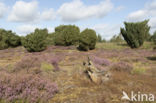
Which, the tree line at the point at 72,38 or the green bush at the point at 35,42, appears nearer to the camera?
the green bush at the point at 35,42

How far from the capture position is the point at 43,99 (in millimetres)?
3207

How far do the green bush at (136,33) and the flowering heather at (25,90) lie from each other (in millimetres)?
28814

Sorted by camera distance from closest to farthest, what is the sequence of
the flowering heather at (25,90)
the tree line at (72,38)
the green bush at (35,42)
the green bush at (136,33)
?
the flowering heather at (25,90) → the green bush at (35,42) → the tree line at (72,38) → the green bush at (136,33)

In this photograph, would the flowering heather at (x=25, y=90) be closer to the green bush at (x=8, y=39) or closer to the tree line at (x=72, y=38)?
the tree line at (x=72, y=38)

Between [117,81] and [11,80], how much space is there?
4.20 m

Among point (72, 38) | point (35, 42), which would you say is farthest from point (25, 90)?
point (72, 38)

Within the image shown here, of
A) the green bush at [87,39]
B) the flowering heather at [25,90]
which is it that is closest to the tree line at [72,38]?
the green bush at [87,39]

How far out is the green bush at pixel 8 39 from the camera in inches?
1314

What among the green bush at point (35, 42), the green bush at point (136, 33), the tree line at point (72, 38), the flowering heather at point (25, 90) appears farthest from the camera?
the green bush at point (136, 33)

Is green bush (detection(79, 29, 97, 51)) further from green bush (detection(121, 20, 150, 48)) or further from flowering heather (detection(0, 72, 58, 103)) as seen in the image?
flowering heather (detection(0, 72, 58, 103))

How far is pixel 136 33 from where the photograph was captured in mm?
28516

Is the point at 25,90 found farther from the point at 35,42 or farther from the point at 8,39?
the point at 8,39

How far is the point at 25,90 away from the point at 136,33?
102 ft

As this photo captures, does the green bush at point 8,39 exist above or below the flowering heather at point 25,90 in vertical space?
above
